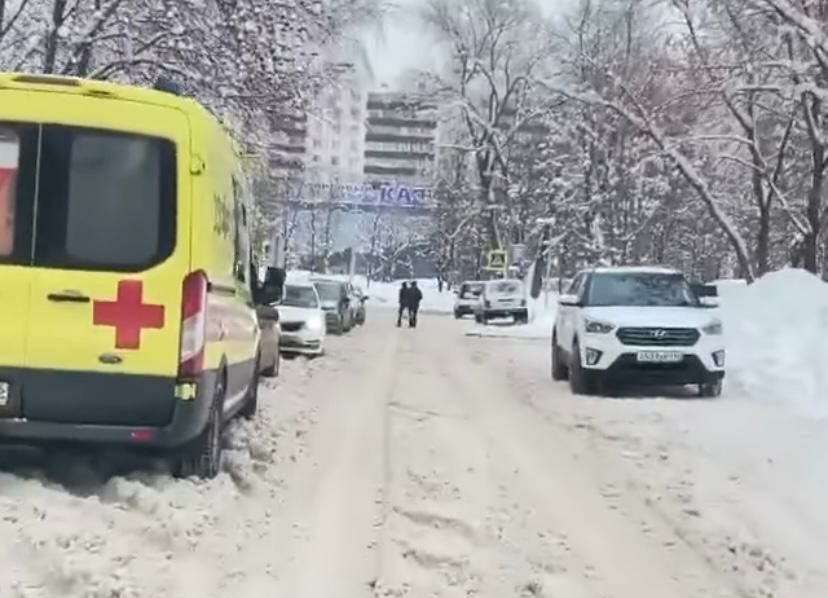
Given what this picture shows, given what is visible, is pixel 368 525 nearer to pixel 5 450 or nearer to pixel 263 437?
pixel 5 450

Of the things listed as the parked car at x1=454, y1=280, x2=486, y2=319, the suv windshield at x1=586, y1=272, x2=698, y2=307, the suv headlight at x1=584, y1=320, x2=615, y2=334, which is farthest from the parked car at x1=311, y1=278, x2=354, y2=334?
the parked car at x1=454, y1=280, x2=486, y2=319

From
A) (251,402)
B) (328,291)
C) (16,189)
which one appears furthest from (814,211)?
(16,189)

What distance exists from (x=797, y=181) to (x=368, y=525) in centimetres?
3346

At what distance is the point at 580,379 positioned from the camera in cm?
1741

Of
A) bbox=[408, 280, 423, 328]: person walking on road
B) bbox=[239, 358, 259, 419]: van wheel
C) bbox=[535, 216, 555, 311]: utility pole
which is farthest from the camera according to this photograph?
bbox=[535, 216, 555, 311]: utility pole

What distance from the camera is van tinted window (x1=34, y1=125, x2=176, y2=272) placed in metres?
7.91

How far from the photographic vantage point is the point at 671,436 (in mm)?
12633

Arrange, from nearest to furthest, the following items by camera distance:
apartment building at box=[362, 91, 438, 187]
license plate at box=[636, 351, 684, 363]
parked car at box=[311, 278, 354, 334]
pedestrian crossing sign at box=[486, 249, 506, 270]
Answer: license plate at box=[636, 351, 684, 363]
parked car at box=[311, 278, 354, 334]
pedestrian crossing sign at box=[486, 249, 506, 270]
apartment building at box=[362, 91, 438, 187]

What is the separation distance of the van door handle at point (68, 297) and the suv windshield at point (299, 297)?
18161 millimetres

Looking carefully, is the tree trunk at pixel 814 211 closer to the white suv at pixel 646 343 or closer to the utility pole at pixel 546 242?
the white suv at pixel 646 343

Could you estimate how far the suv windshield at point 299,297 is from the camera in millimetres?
26406

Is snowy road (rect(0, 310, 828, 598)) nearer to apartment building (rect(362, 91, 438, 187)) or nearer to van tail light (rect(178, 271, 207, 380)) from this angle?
van tail light (rect(178, 271, 207, 380))

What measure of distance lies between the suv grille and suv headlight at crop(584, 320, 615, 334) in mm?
248

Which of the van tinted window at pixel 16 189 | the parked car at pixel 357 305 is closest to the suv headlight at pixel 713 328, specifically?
the van tinted window at pixel 16 189
